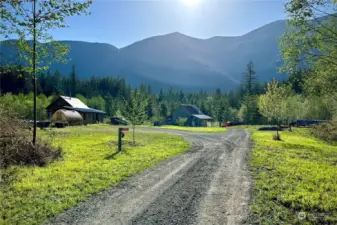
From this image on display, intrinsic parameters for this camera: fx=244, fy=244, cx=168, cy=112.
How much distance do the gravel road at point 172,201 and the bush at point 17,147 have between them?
529 cm

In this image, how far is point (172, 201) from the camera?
667 cm

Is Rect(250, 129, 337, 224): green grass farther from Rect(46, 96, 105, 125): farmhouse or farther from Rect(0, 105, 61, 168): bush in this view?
Rect(46, 96, 105, 125): farmhouse

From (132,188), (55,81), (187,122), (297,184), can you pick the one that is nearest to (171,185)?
(132,188)

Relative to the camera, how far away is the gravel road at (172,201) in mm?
5527

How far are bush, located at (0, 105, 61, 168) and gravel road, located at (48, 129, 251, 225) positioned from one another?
529cm

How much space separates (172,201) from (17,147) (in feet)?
26.8

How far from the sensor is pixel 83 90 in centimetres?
11275

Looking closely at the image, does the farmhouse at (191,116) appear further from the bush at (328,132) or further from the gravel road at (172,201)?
the gravel road at (172,201)

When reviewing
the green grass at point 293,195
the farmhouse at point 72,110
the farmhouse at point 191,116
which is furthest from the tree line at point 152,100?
the green grass at point 293,195

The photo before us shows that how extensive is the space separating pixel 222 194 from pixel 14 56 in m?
11.1

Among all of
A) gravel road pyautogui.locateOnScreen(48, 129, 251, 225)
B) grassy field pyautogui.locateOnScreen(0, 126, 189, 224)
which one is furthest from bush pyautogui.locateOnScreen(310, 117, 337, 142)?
grassy field pyautogui.locateOnScreen(0, 126, 189, 224)

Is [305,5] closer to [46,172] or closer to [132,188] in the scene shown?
[132,188]

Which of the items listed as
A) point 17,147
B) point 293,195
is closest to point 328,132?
point 293,195

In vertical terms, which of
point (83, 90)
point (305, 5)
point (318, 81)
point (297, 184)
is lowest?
point (297, 184)
